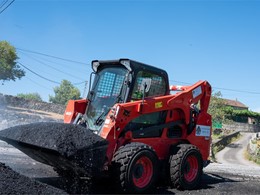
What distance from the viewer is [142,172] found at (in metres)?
6.09

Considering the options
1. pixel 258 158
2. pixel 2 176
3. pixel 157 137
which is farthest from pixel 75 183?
pixel 258 158

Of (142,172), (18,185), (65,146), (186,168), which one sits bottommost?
(18,185)

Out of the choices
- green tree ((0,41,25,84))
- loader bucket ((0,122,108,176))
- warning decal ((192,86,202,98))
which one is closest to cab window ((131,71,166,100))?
warning decal ((192,86,202,98))

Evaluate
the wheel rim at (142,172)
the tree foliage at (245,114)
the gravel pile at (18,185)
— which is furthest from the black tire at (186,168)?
the tree foliage at (245,114)

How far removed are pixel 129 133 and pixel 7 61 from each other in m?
44.3

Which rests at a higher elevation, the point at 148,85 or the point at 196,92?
the point at 196,92

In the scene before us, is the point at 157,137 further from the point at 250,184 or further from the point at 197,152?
the point at 250,184

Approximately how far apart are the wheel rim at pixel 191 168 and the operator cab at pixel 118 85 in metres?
1.51

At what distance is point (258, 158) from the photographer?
26.5m

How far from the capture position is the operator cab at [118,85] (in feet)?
21.8

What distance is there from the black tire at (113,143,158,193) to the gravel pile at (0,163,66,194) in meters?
1.10

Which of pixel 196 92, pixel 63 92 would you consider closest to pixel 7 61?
pixel 196 92

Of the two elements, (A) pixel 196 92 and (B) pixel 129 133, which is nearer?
(B) pixel 129 133

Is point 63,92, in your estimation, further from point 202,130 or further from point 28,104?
point 202,130
